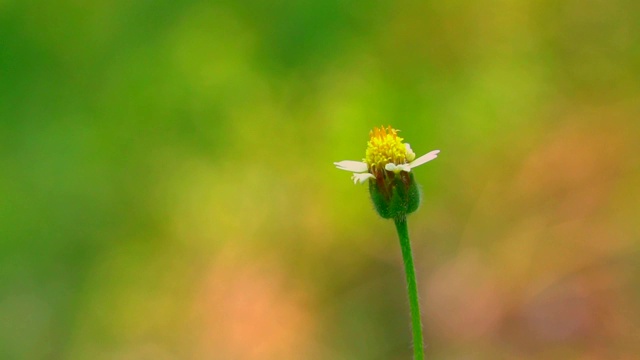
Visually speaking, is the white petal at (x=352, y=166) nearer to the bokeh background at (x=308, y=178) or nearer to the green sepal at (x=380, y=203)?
the green sepal at (x=380, y=203)

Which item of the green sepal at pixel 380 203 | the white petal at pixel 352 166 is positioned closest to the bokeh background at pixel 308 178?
the white petal at pixel 352 166

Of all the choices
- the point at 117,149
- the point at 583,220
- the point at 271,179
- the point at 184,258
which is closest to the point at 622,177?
the point at 583,220

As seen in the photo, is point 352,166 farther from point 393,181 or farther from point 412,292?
point 412,292

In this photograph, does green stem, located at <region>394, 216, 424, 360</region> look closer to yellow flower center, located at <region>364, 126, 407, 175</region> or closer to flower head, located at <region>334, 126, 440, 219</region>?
flower head, located at <region>334, 126, 440, 219</region>

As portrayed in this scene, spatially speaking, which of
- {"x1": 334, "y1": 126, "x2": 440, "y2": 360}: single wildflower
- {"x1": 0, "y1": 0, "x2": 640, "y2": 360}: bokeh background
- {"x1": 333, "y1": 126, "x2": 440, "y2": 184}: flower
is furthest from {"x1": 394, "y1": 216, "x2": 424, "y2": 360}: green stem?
{"x1": 0, "y1": 0, "x2": 640, "y2": 360}: bokeh background

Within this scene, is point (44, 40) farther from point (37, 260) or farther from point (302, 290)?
point (302, 290)

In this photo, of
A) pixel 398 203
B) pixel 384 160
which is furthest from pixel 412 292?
pixel 384 160

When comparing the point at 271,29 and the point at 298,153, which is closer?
the point at 298,153
